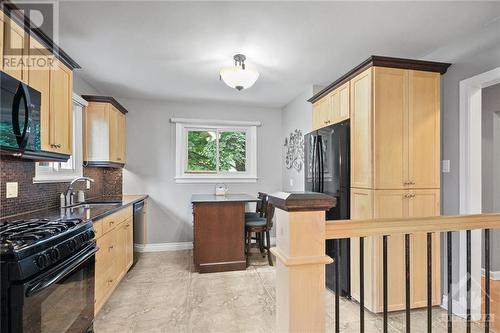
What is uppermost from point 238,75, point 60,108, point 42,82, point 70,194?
point 238,75

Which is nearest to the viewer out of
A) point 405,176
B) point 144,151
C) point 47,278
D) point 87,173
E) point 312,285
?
point 312,285

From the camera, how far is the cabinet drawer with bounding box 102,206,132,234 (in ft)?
8.20

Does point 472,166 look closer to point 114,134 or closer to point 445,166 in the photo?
point 445,166

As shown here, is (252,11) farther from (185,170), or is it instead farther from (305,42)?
(185,170)

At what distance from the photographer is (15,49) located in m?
1.80

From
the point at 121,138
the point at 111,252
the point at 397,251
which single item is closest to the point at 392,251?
the point at 397,251

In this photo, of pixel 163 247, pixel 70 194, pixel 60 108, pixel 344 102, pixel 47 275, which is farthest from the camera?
pixel 163 247

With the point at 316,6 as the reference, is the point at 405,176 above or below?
below

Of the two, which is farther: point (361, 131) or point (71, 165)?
point (71, 165)

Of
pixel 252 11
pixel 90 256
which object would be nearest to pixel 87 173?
pixel 90 256

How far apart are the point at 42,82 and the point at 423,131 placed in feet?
10.5

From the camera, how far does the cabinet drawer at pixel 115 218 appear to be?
98.4 inches

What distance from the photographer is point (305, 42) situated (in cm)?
248

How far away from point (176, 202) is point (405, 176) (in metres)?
3.45
